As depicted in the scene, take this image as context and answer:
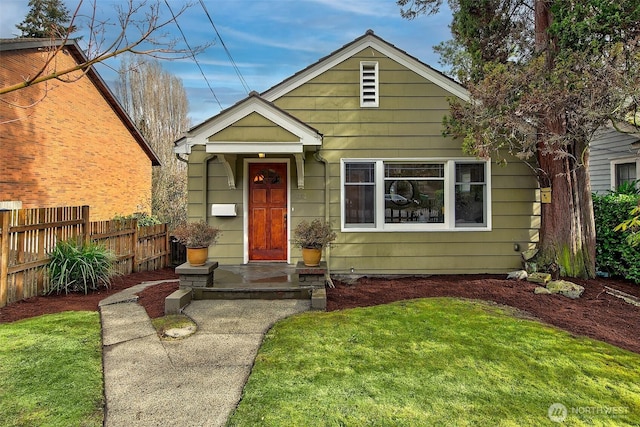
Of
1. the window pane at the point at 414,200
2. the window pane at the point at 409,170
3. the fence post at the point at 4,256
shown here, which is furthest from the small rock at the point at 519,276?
the fence post at the point at 4,256

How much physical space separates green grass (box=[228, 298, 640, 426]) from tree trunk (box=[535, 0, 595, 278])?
121 inches

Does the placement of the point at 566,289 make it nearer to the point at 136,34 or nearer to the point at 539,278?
the point at 539,278

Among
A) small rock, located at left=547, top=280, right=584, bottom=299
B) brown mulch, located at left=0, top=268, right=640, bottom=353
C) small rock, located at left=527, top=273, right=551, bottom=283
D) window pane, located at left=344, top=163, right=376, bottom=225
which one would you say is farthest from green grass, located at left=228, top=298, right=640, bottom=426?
window pane, located at left=344, top=163, right=376, bottom=225

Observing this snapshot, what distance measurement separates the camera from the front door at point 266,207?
748 centimetres

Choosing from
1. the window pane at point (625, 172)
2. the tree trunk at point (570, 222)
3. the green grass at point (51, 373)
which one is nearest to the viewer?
the green grass at point (51, 373)

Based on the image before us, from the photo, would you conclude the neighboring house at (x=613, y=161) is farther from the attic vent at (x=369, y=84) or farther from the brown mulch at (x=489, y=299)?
the attic vent at (x=369, y=84)

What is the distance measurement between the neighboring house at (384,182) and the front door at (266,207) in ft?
0.42

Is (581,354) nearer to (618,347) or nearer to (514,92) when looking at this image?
(618,347)

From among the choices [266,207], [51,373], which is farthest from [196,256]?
[51,373]

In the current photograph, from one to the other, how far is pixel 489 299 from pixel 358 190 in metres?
3.29

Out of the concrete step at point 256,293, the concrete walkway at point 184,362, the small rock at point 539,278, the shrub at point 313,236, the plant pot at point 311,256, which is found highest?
the shrub at point 313,236

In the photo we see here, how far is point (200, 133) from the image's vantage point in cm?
618

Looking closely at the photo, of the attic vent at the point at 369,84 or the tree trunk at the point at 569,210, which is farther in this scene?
the attic vent at the point at 369,84

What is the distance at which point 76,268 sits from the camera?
6016 mm
